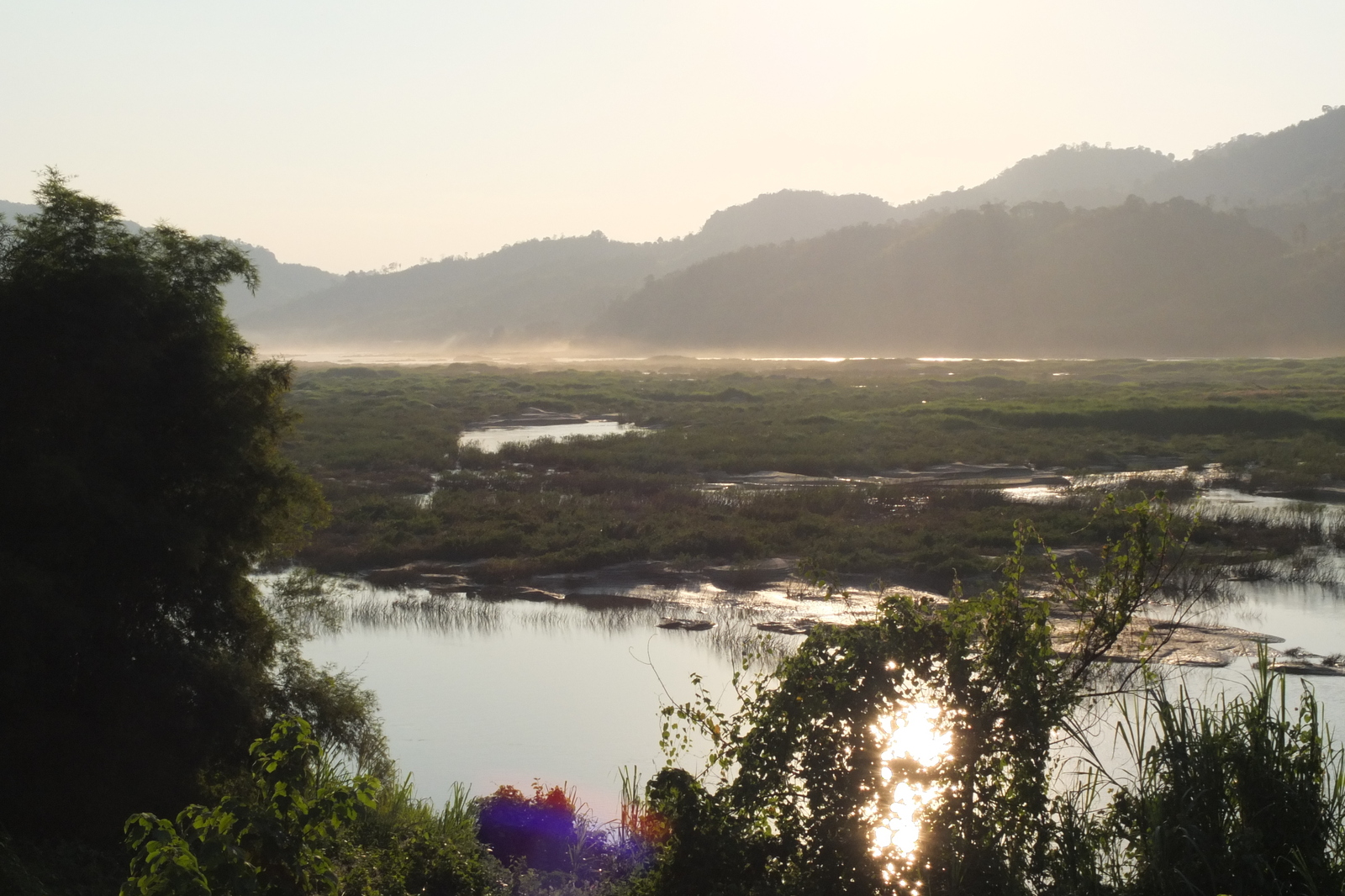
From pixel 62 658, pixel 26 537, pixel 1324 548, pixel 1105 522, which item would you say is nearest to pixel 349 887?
pixel 62 658

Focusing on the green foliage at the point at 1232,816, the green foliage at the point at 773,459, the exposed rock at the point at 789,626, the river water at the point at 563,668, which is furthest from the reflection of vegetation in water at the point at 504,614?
the green foliage at the point at 1232,816

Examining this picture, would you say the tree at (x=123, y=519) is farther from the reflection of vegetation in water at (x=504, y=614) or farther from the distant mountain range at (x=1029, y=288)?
the distant mountain range at (x=1029, y=288)

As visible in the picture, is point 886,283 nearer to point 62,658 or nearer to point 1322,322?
point 1322,322

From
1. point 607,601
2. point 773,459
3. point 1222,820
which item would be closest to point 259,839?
point 1222,820

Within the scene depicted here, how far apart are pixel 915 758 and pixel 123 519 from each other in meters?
6.03

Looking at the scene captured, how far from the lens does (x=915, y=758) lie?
6.26m

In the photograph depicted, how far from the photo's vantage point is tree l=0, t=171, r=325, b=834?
26.2 feet

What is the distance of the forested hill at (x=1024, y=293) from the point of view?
11712cm

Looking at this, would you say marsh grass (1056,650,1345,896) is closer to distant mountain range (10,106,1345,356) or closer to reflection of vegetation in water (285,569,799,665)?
reflection of vegetation in water (285,569,799,665)

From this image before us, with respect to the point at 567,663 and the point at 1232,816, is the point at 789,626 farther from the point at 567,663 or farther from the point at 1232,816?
the point at 1232,816

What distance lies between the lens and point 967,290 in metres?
139

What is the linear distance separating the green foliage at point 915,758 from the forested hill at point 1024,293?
115 meters

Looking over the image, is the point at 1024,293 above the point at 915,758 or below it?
above

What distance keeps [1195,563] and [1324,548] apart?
3296 millimetres
